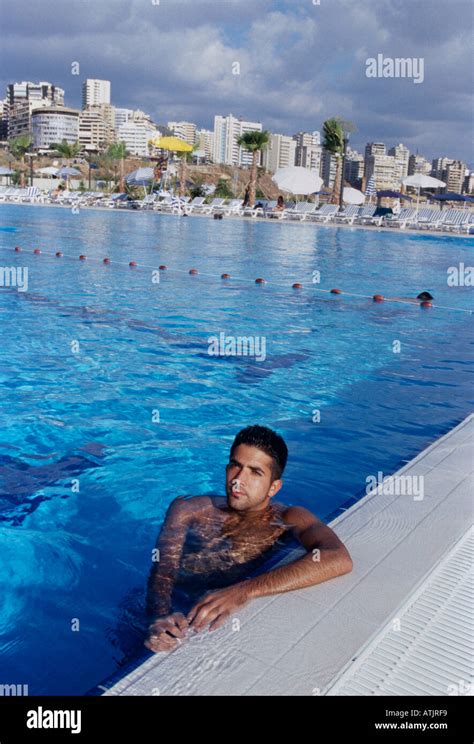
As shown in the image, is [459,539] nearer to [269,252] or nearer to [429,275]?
[429,275]

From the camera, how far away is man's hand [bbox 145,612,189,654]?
209cm

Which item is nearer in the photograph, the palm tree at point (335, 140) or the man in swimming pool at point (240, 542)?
the man in swimming pool at point (240, 542)

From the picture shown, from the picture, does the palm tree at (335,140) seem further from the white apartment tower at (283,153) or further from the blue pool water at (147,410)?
→ the white apartment tower at (283,153)

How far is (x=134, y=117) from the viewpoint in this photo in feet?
527

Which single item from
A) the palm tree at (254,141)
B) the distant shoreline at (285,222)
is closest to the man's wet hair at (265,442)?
the distant shoreline at (285,222)

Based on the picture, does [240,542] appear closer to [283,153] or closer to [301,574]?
[301,574]

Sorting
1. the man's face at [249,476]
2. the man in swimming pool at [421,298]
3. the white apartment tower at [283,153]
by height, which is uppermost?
the white apartment tower at [283,153]

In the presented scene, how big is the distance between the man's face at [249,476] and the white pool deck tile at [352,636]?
0.26 meters

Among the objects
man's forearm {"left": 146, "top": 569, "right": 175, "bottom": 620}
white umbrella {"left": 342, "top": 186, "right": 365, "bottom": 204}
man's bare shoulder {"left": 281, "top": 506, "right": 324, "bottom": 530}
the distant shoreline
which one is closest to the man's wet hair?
man's bare shoulder {"left": 281, "top": 506, "right": 324, "bottom": 530}

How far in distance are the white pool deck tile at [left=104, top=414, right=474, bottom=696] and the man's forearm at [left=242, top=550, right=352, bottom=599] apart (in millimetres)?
28

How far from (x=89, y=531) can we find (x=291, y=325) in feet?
18.8

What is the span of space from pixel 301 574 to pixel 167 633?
495mm

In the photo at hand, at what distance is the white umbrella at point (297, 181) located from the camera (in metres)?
33.0

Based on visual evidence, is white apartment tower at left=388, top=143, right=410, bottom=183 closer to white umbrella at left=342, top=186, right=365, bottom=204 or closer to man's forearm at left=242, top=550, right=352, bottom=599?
white umbrella at left=342, top=186, right=365, bottom=204
